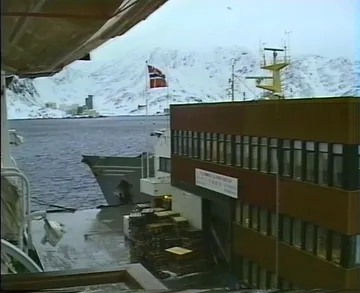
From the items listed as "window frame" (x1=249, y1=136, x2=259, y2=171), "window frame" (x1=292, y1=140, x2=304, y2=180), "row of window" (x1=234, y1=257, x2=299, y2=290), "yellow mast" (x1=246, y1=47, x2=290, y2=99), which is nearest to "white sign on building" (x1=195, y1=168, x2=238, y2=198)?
"window frame" (x1=249, y1=136, x2=259, y2=171)

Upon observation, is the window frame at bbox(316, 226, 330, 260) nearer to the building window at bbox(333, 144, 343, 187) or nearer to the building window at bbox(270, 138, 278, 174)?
the building window at bbox(333, 144, 343, 187)

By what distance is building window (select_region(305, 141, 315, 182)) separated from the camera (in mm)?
2984

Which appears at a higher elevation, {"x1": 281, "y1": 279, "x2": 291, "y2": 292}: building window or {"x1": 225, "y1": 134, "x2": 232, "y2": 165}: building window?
{"x1": 225, "y1": 134, "x2": 232, "y2": 165}: building window

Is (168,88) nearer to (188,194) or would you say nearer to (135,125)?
(135,125)

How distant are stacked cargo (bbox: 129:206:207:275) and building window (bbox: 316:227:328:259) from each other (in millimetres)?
732

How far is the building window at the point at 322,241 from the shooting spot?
300 centimetres

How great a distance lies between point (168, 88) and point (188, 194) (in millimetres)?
928

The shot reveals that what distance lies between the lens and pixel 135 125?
2.09m

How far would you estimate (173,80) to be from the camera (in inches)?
94.0

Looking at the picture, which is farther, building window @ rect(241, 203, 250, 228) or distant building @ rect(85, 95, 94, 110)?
building window @ rect(241, 203, 250, 228)

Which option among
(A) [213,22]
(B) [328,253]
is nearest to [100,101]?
(A) [213,22]

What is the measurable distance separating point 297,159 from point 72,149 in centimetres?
137

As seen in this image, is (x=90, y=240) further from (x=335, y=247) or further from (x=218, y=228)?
(x=335, y=247)

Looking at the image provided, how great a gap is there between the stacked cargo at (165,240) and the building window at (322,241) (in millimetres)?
732
